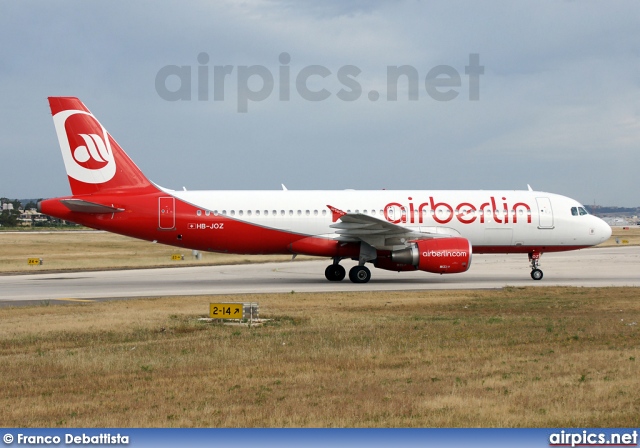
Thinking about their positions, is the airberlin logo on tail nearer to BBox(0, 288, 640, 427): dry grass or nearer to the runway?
the runway

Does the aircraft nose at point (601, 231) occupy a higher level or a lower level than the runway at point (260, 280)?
higher

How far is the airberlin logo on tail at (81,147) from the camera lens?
3145cm

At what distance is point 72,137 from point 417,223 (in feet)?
49.2

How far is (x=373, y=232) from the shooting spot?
101ft

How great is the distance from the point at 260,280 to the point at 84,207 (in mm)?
8249

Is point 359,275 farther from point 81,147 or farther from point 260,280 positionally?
point 81,147

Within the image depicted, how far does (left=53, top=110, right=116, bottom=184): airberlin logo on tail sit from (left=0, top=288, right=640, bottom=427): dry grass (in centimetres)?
1177

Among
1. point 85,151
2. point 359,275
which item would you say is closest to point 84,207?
point 85,151

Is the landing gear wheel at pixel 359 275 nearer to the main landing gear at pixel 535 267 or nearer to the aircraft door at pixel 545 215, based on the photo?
the main landing gear at pixel 535 267

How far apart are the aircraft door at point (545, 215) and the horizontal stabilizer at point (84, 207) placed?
18.4 metres

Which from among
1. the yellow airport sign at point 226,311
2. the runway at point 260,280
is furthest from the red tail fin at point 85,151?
the yellow airport sign at point 226,311

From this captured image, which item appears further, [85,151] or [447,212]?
[447,212]

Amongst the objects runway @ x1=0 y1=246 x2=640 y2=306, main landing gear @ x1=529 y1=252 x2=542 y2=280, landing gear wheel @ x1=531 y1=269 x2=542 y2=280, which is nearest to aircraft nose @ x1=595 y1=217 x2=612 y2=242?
runway @ x1=0 y1=246 x2=640 y2=306

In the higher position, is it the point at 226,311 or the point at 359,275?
the point at 359,275
